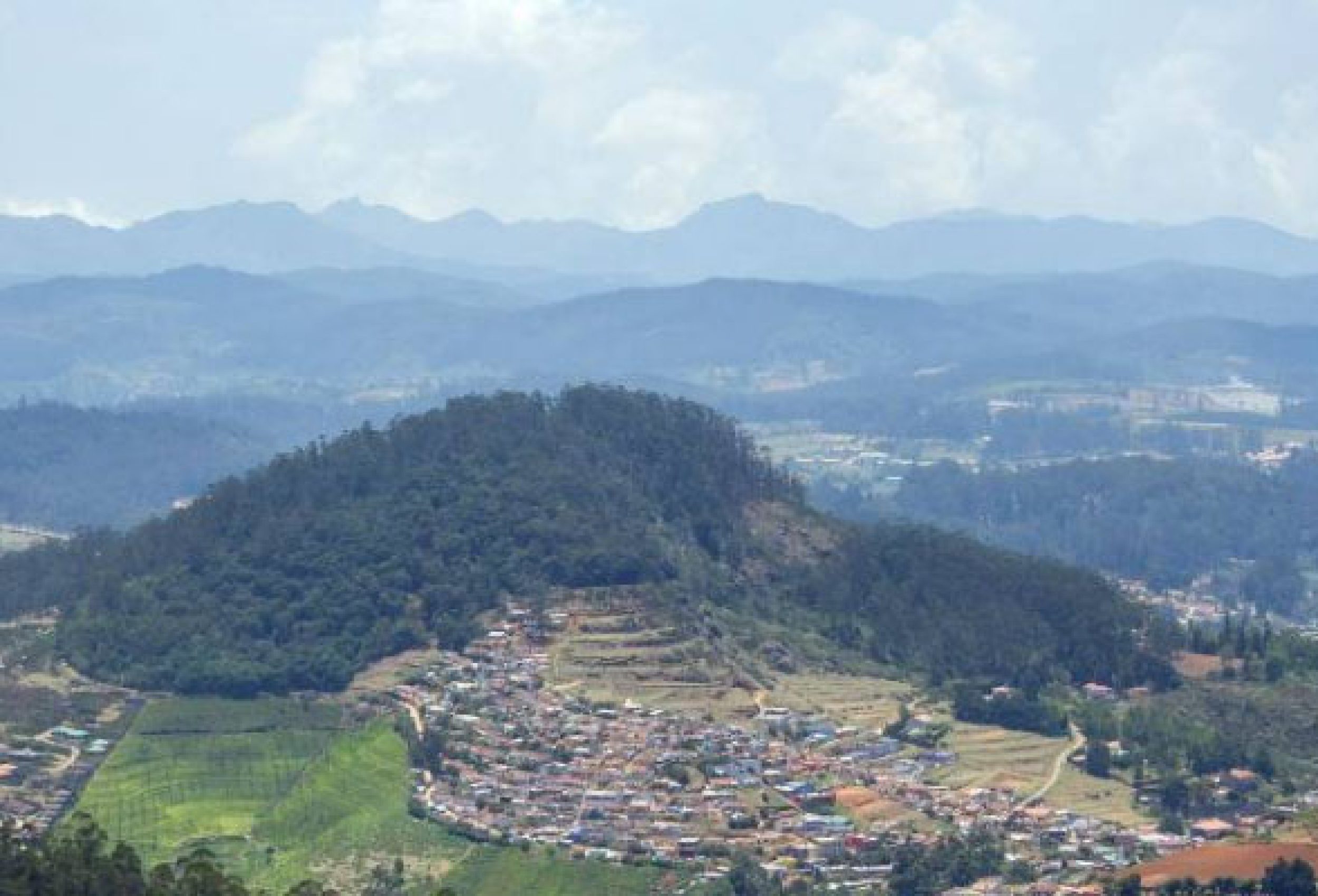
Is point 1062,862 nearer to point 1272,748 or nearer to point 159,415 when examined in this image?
point 1272,748

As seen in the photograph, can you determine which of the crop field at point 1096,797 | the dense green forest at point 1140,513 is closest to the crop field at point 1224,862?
the crop field at point 1096,797

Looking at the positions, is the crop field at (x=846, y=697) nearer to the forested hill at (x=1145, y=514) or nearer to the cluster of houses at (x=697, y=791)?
the cluster of houses at (x=697, y=791)

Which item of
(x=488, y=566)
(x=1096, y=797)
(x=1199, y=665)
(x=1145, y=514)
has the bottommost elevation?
(x=1096, y=797)

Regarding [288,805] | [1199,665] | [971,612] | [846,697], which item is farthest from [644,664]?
[1199,665]

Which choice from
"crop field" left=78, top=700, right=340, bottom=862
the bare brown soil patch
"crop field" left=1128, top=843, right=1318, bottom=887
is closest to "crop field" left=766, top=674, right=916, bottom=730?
the bare brown soil patch

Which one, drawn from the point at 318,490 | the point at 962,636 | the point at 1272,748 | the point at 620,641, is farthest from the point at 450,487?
the point at 1272,748

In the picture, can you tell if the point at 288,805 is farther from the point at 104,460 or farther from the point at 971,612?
the point at 104,460
